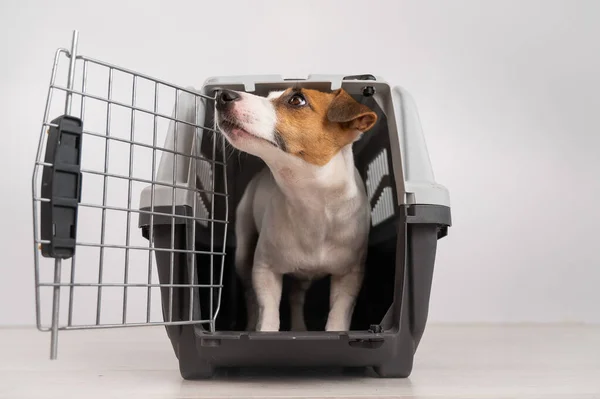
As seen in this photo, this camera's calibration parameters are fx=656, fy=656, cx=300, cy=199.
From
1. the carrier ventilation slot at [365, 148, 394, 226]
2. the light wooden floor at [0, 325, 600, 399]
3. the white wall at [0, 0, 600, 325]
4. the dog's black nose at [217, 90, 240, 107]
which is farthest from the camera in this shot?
the white wall at [0, 0, 600, 325]

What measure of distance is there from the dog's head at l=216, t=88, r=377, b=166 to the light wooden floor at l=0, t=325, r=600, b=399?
0.54m

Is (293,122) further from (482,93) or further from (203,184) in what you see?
(482,93)

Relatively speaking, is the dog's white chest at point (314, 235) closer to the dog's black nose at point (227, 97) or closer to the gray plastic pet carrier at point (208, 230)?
the gray plastic pet carrier at point (208, 230)

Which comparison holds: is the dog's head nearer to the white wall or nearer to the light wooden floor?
the light wooden floor

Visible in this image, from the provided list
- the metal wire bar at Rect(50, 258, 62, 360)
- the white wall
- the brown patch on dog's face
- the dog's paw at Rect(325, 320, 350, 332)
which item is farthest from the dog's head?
the white wall

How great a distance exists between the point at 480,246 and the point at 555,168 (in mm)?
528

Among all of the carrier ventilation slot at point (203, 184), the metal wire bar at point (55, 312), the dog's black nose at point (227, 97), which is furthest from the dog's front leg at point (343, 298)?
the metal wire bar at point (55, 312)

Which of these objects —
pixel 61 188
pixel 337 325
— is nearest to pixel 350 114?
pixel 337 325

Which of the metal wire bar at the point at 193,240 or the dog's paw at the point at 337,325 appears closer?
the metal wire bar at the point at 193,240

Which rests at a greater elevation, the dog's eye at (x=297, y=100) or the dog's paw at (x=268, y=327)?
the dog's eye at (x=297, y=100)

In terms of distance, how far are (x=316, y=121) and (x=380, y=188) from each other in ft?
1.91

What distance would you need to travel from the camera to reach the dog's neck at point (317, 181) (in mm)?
1646

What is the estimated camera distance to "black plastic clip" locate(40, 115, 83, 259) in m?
1.07

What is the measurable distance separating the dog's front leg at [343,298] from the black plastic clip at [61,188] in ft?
2.90
